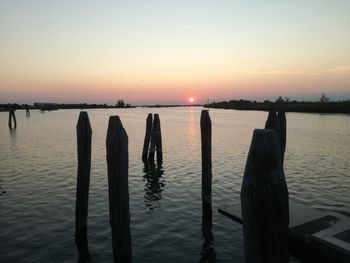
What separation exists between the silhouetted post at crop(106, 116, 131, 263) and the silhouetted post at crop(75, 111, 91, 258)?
5.58 ft

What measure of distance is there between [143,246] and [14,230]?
3860 millimetres

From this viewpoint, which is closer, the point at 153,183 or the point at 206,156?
the point at 206,156

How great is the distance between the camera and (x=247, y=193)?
10.3 ft

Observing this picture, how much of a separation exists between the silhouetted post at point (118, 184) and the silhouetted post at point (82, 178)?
5.58 feet

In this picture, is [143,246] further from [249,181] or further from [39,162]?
[39,162]

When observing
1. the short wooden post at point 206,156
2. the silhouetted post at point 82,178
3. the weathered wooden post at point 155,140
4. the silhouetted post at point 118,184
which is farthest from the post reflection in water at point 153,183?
the silhouetted post at point 118,184

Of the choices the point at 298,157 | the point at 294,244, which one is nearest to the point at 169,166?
the point at 298,157

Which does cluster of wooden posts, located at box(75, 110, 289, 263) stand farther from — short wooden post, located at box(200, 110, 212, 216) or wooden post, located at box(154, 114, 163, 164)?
wooden post, located at box(154, 114, 163, 164)

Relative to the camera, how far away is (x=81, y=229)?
895cm

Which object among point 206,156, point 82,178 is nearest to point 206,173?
point 206,156

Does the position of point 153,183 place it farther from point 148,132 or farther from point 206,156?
point 206,156

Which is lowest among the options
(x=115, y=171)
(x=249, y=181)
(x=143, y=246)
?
(x=143, y=246)

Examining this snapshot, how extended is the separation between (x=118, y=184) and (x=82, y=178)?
2210 millimetres

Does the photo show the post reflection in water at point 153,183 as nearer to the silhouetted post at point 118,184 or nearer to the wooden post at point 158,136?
the wooden post at point 158,136
